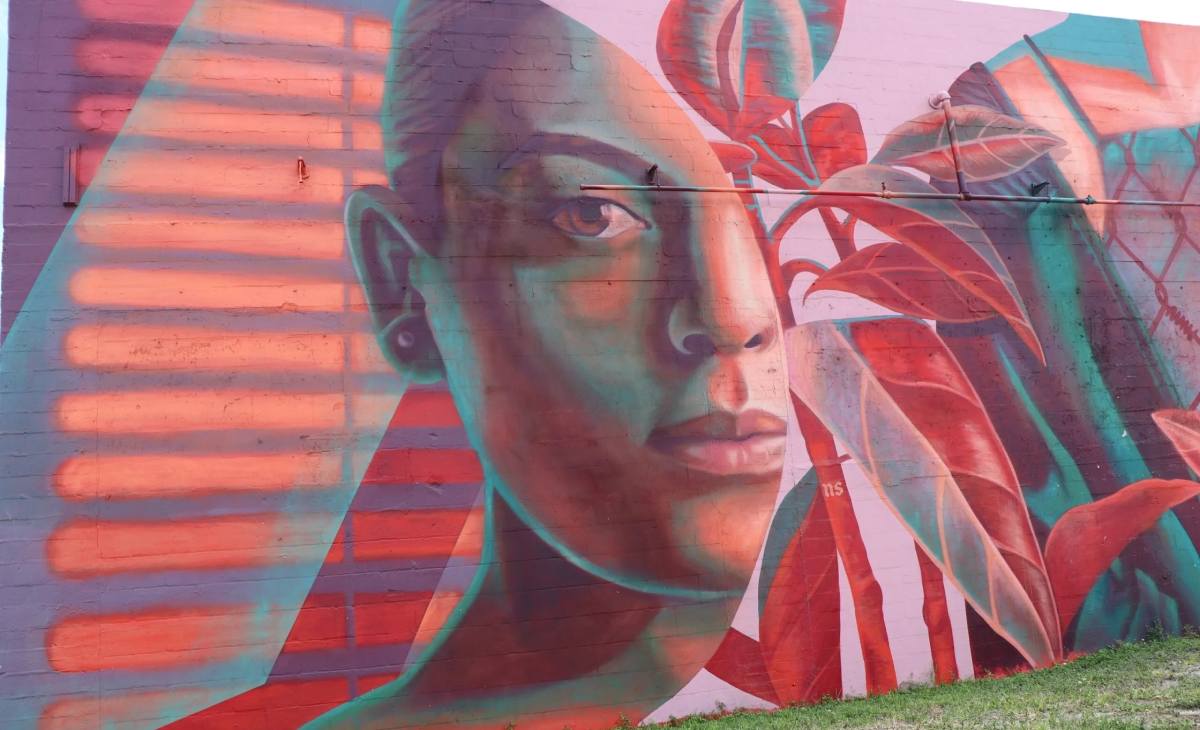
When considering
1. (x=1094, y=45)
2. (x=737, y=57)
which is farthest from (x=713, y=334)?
(x=1094, y=45)

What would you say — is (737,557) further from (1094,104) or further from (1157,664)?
(1094,104)

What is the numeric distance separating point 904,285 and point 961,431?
1282 mm

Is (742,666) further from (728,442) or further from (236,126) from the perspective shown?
(236,126)

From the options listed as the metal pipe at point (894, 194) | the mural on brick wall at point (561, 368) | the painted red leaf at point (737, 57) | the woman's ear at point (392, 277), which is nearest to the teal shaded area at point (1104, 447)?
the mural on brick wall at point (561, 368)

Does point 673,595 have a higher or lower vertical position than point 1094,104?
lower

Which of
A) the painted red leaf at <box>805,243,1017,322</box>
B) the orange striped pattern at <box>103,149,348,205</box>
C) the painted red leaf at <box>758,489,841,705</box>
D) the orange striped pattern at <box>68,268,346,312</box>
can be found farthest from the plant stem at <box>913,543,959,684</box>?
the orange striped pattern at <box>103,149,348,205</box>

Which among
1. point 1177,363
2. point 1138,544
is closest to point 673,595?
point 1138,544

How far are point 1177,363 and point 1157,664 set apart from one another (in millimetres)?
2775

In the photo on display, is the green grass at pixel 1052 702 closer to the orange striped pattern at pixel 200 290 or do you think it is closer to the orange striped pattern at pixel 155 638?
the orange striped pattern at pixel 155 638

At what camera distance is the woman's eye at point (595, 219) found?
20.3ft

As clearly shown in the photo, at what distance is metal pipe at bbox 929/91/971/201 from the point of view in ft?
23.1

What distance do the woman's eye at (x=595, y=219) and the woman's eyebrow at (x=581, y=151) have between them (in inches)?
13.1

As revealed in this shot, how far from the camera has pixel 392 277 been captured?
5.83 metres

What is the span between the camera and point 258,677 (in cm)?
523
